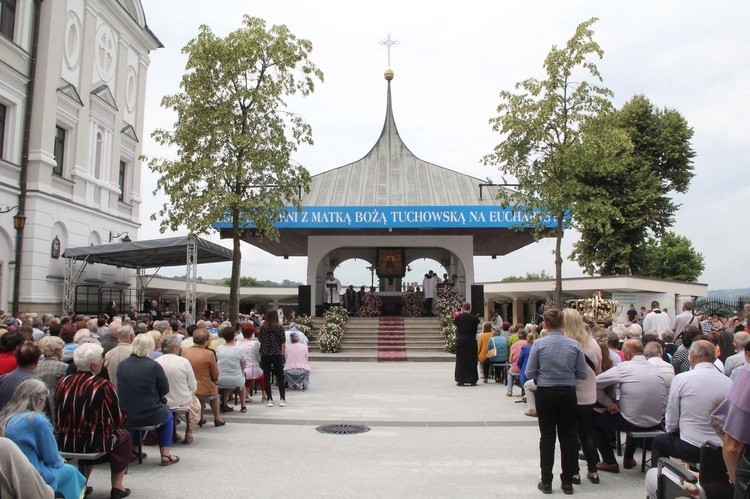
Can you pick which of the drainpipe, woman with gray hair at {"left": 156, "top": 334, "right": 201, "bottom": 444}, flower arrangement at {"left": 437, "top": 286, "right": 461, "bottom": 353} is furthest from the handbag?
the drainpipe

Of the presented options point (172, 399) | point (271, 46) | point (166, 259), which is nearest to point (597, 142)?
point (271, 46)

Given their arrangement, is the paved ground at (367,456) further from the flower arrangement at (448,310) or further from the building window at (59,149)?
the building window at (59,149)

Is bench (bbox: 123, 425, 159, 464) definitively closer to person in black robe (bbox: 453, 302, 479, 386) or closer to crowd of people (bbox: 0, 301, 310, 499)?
crowd of people (bbox: 0, 301, 310, 499)

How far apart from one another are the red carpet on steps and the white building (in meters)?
9.63

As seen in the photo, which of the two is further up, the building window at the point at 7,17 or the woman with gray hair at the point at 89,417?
the building window at the point at 7,17

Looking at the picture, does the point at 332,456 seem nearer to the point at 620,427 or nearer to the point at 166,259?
the point at 620,427

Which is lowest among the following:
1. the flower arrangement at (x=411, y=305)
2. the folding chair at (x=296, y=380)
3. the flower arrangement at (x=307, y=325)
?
the folding chair at (x=296, y=380)

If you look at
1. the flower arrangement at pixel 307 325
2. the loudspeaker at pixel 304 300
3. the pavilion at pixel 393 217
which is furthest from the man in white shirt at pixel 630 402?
the loudspeaker at pixel 304 300

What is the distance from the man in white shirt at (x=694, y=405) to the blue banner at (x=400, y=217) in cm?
1514

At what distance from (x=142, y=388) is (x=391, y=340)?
14198 millimetres

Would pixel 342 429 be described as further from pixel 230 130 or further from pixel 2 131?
pixel 2 131

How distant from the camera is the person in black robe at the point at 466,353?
12375 mm

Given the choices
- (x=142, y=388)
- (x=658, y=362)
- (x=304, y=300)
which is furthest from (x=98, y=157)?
(x=658, y=362)

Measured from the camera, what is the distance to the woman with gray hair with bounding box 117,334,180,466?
592 cm
